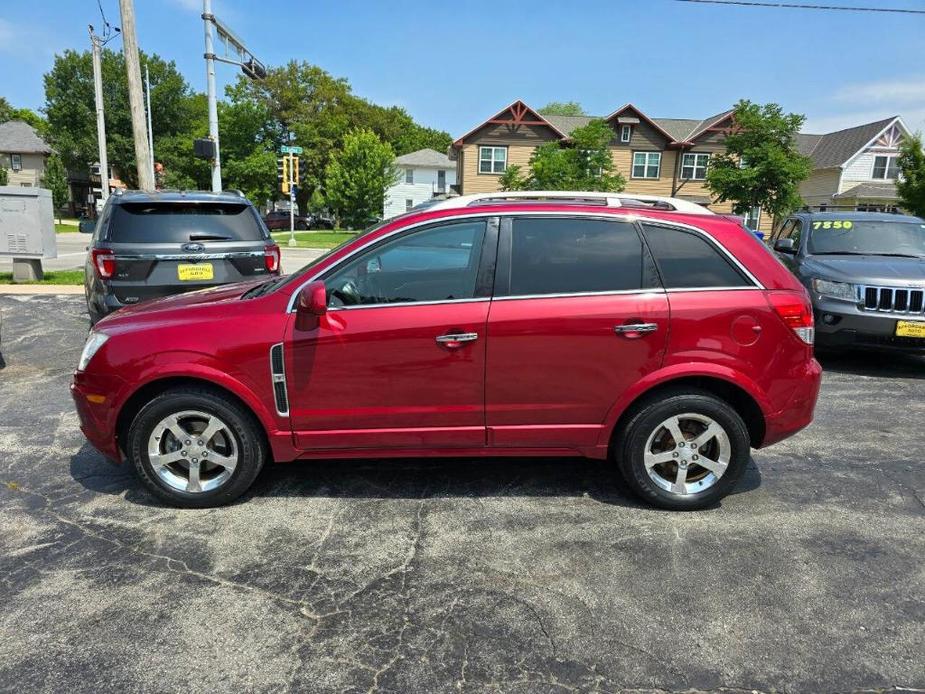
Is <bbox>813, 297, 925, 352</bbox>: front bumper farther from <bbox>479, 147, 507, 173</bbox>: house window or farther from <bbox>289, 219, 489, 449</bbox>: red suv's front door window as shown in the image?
<bbox>479, 147, 507, 173</bbox>: house window

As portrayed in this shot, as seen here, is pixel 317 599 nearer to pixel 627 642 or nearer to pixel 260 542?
pixel 260 542

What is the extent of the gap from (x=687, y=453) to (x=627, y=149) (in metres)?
36.9

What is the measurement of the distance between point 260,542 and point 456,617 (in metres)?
1.19

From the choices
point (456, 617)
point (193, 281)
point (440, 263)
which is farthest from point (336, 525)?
point (193, 281)

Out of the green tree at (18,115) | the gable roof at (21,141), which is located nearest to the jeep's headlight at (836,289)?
the gable roof at (21,141)

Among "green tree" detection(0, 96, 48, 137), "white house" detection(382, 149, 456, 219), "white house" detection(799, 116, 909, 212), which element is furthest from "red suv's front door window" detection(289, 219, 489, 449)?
"green tree" detection(0, 96, 48, 137)

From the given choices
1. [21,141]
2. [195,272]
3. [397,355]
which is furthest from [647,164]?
[21,141]

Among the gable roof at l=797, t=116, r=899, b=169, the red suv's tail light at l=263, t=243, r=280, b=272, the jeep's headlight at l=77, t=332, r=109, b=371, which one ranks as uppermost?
the gable roof at l=797, t=116, r=899, b=169

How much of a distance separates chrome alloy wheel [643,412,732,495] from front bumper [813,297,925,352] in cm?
407

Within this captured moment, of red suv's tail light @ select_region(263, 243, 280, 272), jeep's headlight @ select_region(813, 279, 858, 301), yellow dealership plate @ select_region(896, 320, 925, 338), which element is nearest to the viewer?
yellow dealership plate @ select_region(896, 320, 925, 338)

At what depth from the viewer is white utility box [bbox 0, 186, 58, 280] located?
11.6 meters

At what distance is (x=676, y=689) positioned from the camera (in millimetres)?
2299

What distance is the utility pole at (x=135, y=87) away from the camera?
41.5ft

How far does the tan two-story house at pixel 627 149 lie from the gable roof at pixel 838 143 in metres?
7.13
